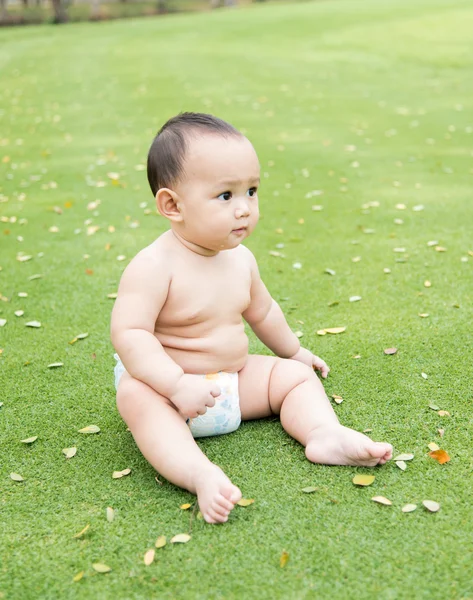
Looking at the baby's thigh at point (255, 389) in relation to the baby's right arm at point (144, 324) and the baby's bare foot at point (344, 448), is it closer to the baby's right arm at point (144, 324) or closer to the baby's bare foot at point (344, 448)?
the baby's bare foot at point (344, 448)

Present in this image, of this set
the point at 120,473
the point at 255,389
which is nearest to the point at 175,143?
the point at 255,389

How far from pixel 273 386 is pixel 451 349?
1.09m

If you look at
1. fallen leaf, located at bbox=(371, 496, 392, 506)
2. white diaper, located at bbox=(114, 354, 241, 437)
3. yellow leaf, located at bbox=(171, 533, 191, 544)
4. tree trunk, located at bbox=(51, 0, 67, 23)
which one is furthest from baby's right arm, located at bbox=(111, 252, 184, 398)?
tree trunk, located at bbox=(51, 0, 67, 23)

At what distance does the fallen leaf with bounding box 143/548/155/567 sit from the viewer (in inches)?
81.5

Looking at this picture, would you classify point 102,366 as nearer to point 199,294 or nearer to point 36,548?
point 199,294

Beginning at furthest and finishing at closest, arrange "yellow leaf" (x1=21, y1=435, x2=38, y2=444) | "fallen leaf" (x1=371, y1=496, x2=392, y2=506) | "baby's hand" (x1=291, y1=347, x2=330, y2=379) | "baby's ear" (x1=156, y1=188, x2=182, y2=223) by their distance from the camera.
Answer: "baby's hand" (x1=291, y1=347, x2=330, y2=379), "yellow leaf" (x1=21, y1=435, x2=38, y2=444), "baby's ear" (x1=156, y1=188, x2=182, y2=223), "fallen leaf" (x1=371, y1=496, x2=392, y2=506)

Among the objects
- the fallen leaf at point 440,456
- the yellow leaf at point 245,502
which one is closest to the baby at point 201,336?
the yellow leaf at point 245,502

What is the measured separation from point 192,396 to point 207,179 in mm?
744

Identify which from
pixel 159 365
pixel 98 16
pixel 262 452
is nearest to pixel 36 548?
pixel 159 365

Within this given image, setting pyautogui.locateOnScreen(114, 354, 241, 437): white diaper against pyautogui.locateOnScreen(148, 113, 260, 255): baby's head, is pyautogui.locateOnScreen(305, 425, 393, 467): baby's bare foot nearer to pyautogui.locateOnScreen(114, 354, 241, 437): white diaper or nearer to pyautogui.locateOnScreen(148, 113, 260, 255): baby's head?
pyautogui.locateOnScreen(114, 354, 241, 437): white diaper

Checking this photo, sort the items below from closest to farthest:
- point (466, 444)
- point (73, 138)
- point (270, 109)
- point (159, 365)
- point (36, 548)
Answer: point (36, 548) < point (159, 365) < point (466, 444) < point (73, 138) < point (270, 109)

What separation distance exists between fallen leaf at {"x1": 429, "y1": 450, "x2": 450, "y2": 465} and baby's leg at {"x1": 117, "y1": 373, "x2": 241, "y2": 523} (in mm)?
769

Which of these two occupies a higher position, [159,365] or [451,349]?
[159,365]

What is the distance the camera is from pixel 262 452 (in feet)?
8.62
